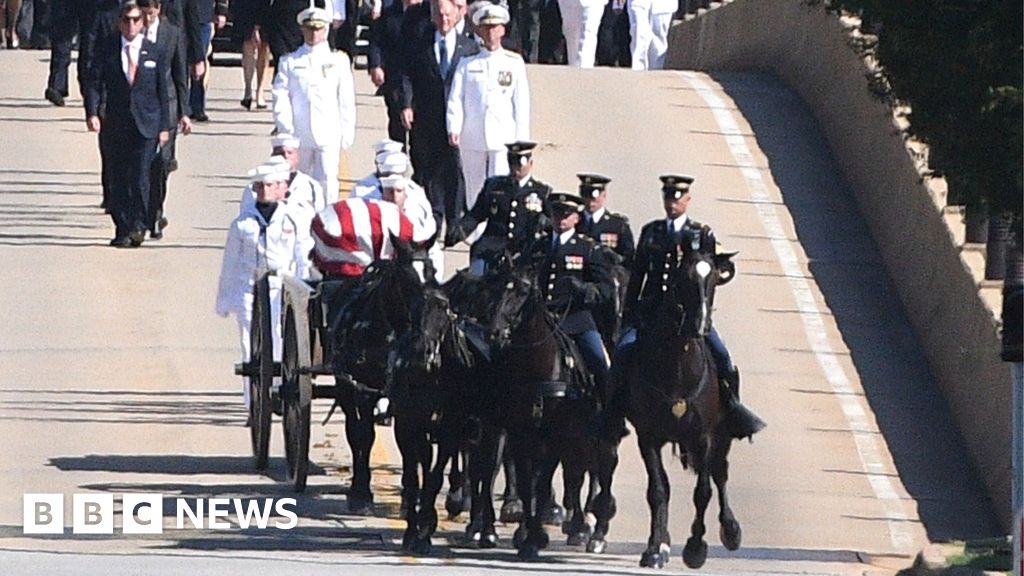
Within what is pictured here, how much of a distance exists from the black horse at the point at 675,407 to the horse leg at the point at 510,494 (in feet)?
3.11

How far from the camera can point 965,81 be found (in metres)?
16.6

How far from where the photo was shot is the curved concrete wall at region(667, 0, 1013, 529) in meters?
20.0

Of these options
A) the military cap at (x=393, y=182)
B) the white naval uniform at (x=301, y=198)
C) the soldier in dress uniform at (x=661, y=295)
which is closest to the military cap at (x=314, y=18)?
the white naval uniform at (x=301, y=198)

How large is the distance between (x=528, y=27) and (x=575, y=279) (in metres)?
19.3

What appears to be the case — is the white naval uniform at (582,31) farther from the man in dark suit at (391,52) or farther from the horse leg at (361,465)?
the horse leg at (361,465)

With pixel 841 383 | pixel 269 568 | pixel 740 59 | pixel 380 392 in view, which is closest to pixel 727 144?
pixel 740 59

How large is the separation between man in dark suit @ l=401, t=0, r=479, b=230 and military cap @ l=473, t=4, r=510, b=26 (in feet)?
3.04

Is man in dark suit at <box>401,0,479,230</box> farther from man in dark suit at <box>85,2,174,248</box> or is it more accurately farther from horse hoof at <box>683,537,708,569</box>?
horse hoof at <box>683,537,708,569</box>

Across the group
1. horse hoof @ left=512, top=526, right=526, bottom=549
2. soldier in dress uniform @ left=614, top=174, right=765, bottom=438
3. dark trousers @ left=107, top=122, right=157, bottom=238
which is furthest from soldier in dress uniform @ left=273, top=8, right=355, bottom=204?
horse hoof @ left=512, top=526, right=526, bottom=549

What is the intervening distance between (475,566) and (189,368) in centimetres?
667

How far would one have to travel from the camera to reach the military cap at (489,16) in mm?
23344

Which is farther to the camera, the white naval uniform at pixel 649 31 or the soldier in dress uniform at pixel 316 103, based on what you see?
the white naval uniform at pixel 649 31

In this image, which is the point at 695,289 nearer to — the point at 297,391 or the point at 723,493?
the point at 723,493

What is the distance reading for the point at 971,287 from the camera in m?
21.1
